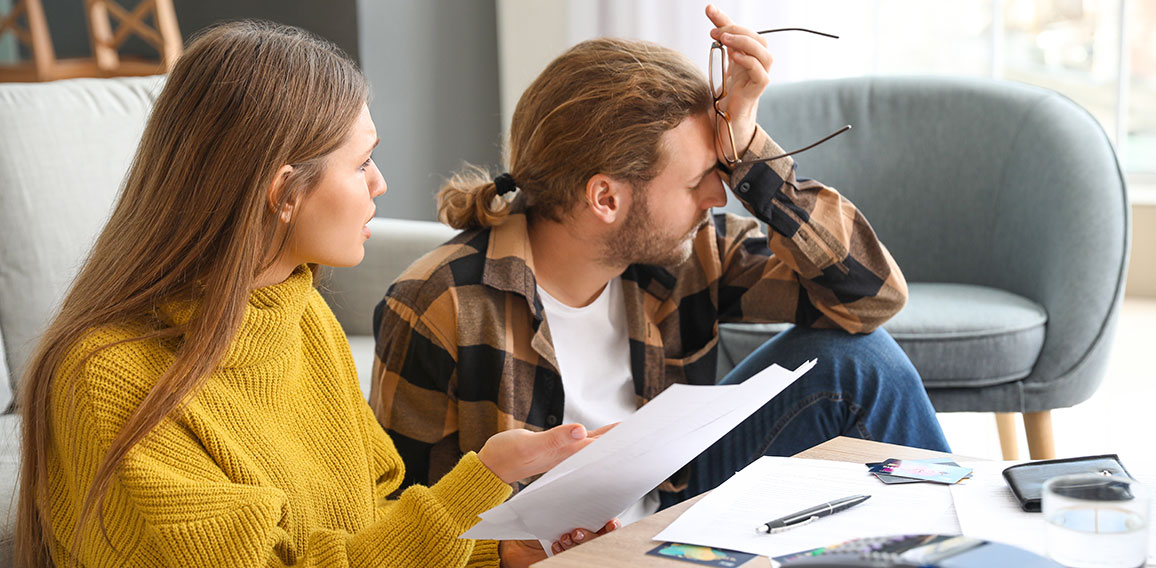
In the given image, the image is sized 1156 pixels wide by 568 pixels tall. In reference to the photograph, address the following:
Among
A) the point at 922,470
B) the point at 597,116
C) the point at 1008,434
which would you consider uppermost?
the point at 597,116

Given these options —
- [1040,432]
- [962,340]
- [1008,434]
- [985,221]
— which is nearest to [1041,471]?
[962,340]

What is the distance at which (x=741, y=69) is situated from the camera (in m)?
1.30

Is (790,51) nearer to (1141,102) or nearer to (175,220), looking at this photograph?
(1141,102)

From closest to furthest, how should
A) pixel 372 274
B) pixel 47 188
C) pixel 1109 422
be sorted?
pixel 47 188, pixel 372 274, pixel 1109 422

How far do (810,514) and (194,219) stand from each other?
1.76 feet

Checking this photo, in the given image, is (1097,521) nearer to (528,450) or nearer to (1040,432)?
(528,450)

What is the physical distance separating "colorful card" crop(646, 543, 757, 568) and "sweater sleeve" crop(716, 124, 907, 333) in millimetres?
634

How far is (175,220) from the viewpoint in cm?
92

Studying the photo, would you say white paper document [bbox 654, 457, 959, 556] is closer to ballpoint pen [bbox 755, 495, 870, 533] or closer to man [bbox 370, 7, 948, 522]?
ballpoint pen [bbox 755, 495, 870, 533]

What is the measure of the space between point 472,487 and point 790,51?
2.29 metres

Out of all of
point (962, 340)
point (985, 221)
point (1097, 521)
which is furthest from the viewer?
point (985, 221)

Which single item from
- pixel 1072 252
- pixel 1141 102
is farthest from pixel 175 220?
pixel 1141 102

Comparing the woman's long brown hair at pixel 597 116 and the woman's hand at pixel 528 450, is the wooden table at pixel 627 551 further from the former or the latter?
the woman's long brown hair at pixel 597 116

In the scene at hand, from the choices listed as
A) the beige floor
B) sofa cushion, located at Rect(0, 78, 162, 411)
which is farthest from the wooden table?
the beige floor
